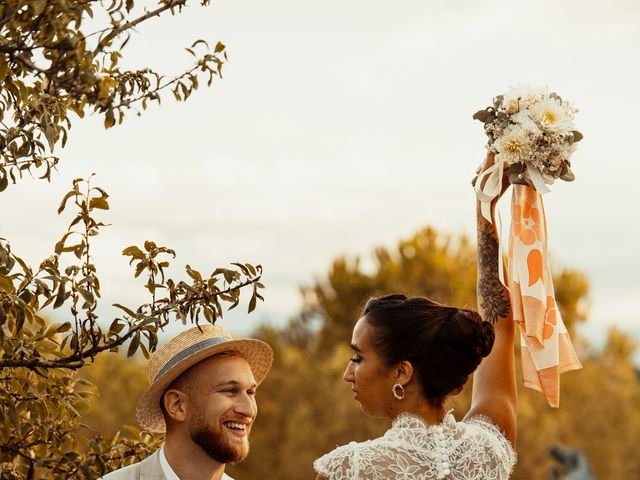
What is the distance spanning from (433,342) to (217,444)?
1156 millimetres

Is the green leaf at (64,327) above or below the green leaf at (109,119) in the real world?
below

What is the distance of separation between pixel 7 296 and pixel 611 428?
25576 millimetres

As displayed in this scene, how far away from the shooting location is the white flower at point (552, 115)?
3.97m

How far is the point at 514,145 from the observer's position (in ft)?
12.9

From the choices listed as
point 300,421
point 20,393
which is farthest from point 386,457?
point 300,421

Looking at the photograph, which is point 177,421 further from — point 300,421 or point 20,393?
point 300,421

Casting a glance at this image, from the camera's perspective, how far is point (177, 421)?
420 cm

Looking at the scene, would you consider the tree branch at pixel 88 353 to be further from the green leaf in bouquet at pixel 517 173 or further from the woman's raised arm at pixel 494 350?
the green leaf in bouquet at pixel 517 173

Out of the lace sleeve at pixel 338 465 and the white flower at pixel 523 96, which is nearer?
the lace sleeve at pixel 338 465

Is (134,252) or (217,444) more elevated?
(134,252)

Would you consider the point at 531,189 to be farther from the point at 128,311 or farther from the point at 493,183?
the point at 128,311

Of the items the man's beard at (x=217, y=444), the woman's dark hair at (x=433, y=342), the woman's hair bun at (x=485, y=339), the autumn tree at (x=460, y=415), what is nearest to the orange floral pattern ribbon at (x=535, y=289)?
the woman's hair bun at (x=485, y=339)

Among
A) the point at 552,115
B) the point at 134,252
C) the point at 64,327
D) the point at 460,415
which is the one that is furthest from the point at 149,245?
the point at 460,415

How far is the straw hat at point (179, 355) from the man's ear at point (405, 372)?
1061 mm
